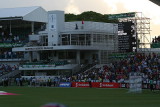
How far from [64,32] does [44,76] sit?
9.62 meters

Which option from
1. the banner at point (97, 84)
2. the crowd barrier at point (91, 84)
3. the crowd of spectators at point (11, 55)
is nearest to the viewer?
the banner at point (97, 84)

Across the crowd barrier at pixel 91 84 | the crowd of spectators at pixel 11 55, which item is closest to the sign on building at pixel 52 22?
the crowd of spectators at pixel 11 55

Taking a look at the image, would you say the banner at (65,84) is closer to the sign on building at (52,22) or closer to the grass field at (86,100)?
the sign on building at (52,22)

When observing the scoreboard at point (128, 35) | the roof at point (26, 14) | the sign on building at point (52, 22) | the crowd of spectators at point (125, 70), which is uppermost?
the roof at point (26, 14)

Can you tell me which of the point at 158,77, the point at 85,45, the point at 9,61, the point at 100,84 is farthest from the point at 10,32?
the point at 158,77

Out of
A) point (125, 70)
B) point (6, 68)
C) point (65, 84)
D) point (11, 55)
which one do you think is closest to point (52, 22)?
point (6, 68)

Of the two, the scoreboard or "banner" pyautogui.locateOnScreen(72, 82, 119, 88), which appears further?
the scoreboard

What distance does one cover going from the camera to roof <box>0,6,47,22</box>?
A: 273 ft

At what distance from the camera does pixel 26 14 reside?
83.4m

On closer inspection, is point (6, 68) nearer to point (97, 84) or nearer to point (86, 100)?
point (97, 84)

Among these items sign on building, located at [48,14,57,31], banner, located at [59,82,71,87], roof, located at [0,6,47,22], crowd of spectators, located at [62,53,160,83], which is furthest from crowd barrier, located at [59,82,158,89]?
roof, located at [0,6,47,22]

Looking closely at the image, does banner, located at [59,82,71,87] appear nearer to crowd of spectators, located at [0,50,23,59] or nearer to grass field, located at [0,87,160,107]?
grass field, located at [0,87,160,107]

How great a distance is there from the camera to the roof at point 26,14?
273 feet

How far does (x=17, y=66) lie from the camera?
77062 millimetres
